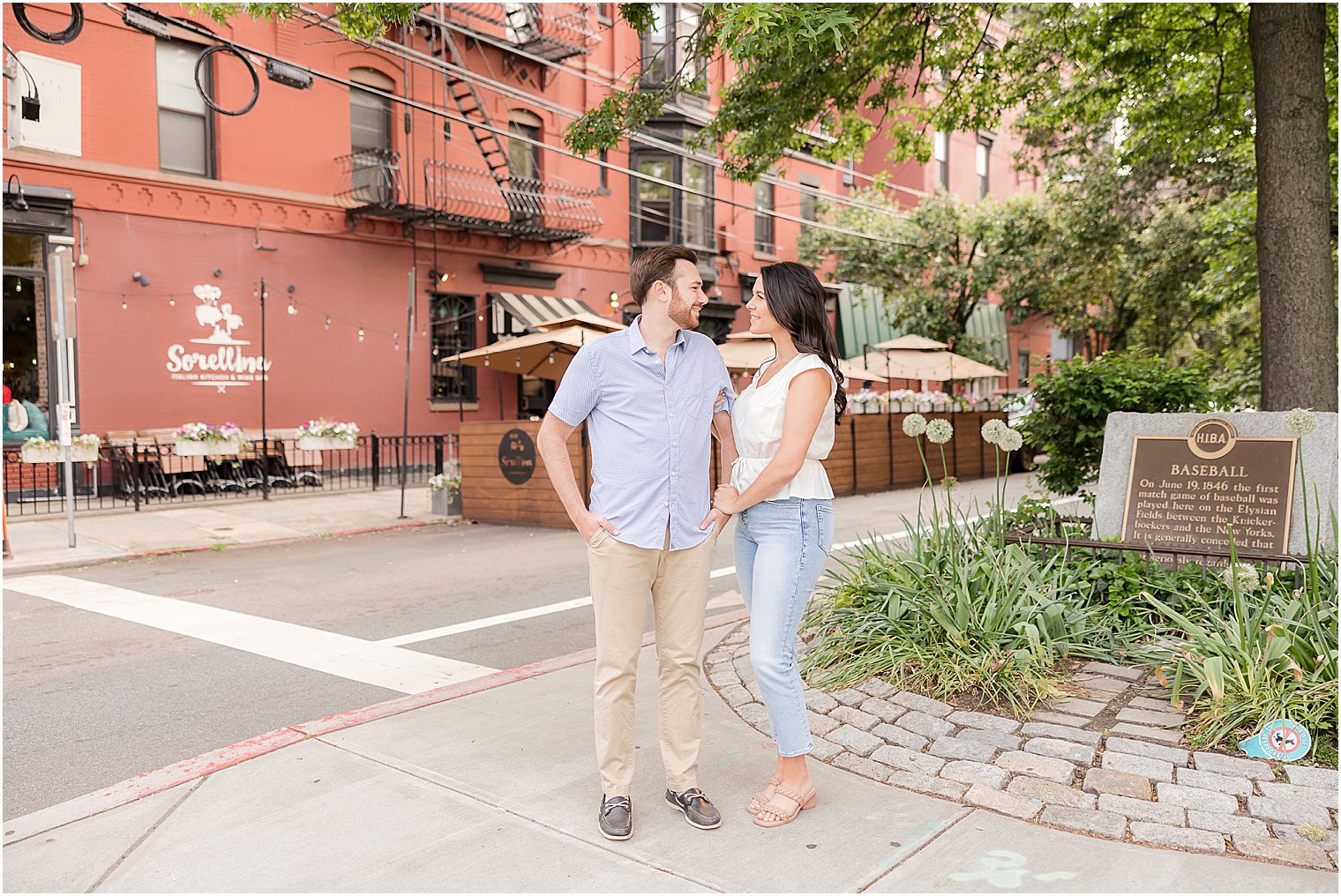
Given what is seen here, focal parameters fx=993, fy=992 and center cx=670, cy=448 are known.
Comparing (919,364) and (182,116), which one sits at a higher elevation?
(182,116)

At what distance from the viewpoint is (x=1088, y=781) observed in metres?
3.82

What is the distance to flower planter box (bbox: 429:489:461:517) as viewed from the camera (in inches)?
539

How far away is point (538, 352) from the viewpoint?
14859 millimetres

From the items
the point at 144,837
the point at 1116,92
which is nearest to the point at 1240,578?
the point at 144,837

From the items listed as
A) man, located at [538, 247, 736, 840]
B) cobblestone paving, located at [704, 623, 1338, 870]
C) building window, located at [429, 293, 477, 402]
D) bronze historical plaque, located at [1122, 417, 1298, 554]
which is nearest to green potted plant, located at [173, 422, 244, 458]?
building window, located at [429, 293, 477, 402]

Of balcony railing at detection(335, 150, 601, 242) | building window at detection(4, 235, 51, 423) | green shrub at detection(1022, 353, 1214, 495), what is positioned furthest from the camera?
balcony railing at detection(335, 150, 601, 242)

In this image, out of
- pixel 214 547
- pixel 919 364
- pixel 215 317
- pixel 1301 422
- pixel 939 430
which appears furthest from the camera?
pixel 919 364

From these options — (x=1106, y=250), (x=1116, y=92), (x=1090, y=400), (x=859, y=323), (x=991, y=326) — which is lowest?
(x=1090, y=400)

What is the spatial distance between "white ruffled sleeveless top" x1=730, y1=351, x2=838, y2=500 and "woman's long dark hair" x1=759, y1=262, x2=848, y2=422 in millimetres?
50

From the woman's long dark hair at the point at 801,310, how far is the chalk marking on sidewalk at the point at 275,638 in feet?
10.3

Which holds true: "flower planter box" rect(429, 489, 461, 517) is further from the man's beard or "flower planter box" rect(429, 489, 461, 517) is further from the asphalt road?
the man's beard

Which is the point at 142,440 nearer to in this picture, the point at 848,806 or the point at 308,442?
the point at 308,442

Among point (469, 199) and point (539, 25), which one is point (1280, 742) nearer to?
point (469, 199)

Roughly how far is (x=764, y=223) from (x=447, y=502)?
16.0 metres
